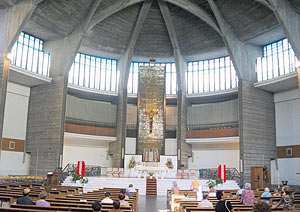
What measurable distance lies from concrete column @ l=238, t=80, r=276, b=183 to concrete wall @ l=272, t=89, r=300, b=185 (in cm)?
48

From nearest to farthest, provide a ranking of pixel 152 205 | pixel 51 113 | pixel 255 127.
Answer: pixel 152 205
pixel 255 127
pixel 51 113

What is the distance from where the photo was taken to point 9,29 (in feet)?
64.8

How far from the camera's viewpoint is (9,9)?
800 inches

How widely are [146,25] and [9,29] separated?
36.6 ft

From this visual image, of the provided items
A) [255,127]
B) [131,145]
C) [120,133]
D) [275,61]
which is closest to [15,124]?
[120,133]

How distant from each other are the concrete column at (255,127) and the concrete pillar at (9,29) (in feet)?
49.9

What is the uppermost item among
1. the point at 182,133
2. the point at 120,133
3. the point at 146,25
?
the point at 146,25

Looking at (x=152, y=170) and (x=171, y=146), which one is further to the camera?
(x=171, y=146)

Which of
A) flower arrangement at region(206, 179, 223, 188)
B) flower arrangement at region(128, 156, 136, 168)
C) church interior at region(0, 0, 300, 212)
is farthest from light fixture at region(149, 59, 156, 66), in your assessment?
flower arrangement at region(206, 179, 223, 188)

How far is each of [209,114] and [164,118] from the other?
4.06 m

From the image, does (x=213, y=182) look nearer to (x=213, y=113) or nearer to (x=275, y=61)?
(x=213, y=113)

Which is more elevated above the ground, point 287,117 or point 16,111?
point 287,117

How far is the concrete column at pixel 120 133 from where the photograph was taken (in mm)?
26453

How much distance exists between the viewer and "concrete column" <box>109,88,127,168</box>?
26453 millimetres
